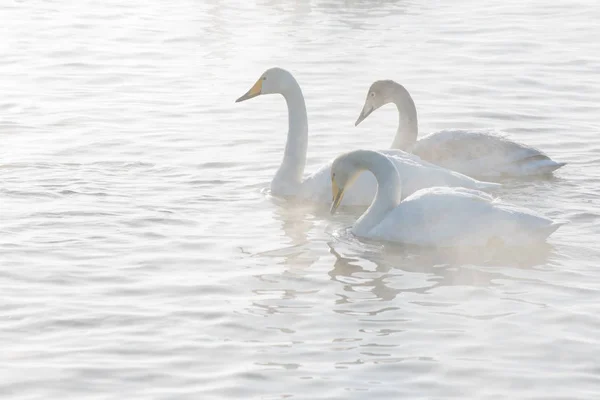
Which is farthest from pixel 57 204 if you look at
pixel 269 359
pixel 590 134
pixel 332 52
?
pixel 332 52

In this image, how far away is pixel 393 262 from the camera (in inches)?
362

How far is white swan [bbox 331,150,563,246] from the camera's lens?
9.23 metres

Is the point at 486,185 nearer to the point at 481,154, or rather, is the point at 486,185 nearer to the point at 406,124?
the point at 481,154

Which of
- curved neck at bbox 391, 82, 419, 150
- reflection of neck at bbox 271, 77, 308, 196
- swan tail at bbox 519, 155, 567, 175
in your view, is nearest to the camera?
reflection of neck at bbox 271, 77, 308, 196

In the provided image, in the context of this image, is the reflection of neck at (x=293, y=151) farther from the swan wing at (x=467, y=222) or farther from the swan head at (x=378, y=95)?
the swan wing at (x=467, y=222)

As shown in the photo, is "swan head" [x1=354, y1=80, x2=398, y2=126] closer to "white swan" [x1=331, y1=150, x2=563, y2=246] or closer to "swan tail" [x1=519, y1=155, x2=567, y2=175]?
"swan tail" [x1=519, y1=155, x2=567, y2=175]

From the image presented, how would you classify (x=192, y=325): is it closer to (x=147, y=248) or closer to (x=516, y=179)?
(x=147, y=248)

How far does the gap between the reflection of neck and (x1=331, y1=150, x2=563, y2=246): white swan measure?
166 centimetres

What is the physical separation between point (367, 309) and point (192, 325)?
1163mm

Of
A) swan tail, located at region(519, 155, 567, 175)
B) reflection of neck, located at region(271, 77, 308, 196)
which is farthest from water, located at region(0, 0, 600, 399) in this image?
reflection of neck, located at region(271, 77, 308, 196)

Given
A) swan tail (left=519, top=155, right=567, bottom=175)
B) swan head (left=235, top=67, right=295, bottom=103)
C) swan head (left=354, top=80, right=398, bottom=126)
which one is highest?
swan head (left=235, top=67, right=295, bottom=103)

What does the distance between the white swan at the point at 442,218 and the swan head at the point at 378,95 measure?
3.12 m

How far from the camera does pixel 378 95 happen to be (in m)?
13.0

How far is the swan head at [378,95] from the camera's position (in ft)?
42.3
